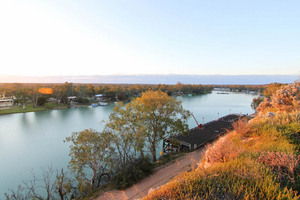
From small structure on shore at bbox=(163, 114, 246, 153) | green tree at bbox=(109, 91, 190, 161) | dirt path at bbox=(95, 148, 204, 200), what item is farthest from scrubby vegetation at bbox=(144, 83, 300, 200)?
small structure on shore at bbox=(163, 114, 246, 153)

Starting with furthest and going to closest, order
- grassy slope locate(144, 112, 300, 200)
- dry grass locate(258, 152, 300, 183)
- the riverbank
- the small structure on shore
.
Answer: the riverbank → the small structure on shore → dry grass locate(258, 152, 300, 183) → grassy slope locate(144, 112, 300, 200)

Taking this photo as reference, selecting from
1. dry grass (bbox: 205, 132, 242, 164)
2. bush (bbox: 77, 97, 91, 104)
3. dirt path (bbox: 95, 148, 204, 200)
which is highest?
dry grass (bbox: 205, 132, 242, 164)

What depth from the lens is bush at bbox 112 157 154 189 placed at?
8416mm

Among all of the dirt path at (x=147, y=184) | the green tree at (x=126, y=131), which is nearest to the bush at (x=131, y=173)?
the dirt path at (x=147, y=184)

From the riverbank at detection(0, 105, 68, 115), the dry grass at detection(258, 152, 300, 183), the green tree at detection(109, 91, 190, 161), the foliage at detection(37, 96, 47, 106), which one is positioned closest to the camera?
the dry grass at detection(258, 152, 300, 183)

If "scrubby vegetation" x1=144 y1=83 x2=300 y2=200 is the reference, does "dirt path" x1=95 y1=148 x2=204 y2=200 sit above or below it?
below

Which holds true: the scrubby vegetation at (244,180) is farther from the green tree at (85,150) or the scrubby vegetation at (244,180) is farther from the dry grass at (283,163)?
the green tree at (85,150)

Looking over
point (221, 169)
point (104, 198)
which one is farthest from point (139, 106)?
point (221, 169)

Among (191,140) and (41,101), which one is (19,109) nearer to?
(41,101)

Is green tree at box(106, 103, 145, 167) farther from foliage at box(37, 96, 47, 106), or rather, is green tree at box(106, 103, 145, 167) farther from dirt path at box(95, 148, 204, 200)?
foliage at box(37, 96, 47, 106)

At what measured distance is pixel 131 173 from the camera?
28.8 ft

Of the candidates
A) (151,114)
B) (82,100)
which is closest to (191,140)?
(151,114)

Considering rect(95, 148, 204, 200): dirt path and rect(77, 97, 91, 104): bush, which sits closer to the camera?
rect(95, 148, 204, 200): dirt path

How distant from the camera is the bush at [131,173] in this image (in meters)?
8.42
